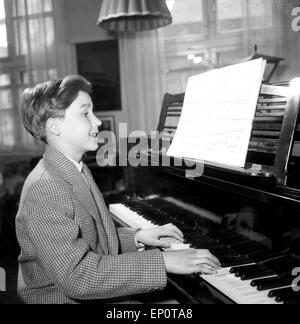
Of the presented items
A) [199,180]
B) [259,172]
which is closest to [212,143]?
[199,180]

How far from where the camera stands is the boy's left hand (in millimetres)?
1662

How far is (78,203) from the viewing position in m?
1.37

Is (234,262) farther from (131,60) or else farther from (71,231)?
(131,60)

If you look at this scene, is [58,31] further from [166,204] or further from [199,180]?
[199,180]

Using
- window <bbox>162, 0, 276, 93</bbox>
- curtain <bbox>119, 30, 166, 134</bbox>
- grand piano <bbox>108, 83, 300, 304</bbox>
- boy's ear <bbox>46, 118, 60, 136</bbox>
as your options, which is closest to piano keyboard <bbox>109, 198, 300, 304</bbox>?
grand piano <bbox>108, 83, 300, 304</bbox>

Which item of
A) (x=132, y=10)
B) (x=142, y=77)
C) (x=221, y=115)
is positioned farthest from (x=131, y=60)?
(x=221, y=115)

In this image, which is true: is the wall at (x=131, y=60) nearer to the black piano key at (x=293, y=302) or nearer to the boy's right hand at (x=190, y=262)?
the boy's right hand at (x=190, y=262)

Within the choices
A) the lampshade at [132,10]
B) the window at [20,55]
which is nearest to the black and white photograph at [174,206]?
the lampshade at [132,10]

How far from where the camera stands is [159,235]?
1.68 meters

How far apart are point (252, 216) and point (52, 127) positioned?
0.79 metres

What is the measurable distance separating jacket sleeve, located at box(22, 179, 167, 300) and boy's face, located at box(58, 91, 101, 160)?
0.24 meters

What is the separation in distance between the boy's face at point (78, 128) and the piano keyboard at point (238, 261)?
0.54m

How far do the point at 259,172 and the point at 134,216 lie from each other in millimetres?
926

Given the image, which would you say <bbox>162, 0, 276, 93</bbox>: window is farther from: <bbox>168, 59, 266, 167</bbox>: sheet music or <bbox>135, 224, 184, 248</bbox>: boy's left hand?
<bbox>135, 224, 184, 248</bbox>: boy's left hand
